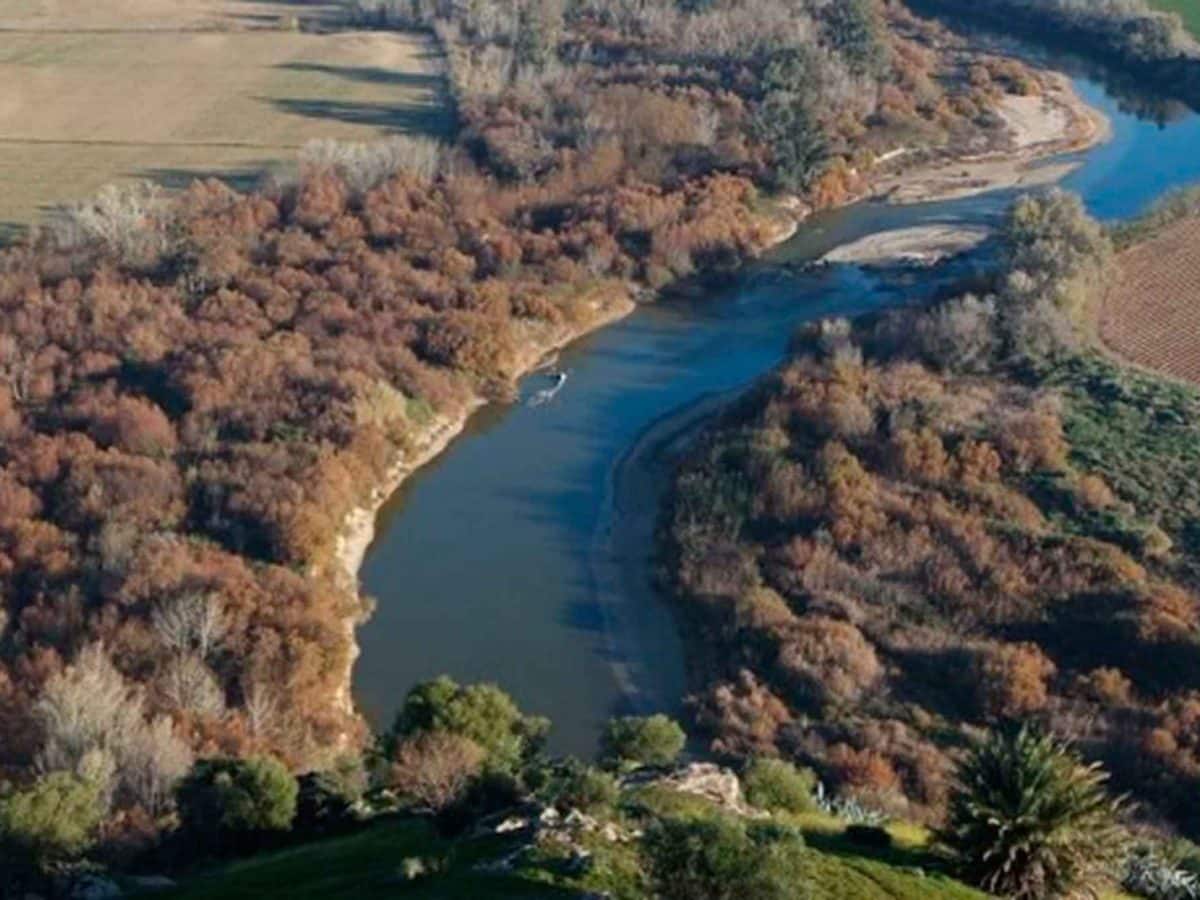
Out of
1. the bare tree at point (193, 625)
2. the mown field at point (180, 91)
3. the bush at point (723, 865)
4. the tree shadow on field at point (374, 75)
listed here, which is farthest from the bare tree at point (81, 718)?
the tree shadow on field at point (374, 75)

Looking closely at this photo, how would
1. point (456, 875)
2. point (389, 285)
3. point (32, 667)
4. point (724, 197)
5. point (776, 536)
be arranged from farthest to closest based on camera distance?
point (724, 197), point (389, 285), point (776, 536), point (32, 667), point (456, 875)

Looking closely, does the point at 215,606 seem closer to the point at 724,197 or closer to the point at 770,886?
the point at 770,886

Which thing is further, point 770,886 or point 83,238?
point 83,238

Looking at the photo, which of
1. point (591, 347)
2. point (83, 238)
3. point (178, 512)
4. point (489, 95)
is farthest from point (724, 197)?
point (178, 512)

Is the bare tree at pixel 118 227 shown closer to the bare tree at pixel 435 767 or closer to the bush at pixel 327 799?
the bare tree at pixel 435 767

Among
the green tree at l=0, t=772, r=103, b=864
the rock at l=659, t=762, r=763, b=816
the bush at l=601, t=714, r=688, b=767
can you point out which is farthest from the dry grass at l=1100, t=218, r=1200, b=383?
the green tree at l=0, t=772, r=103, b=864

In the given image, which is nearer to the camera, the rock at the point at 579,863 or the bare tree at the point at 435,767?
the rock at the point at 579,863
